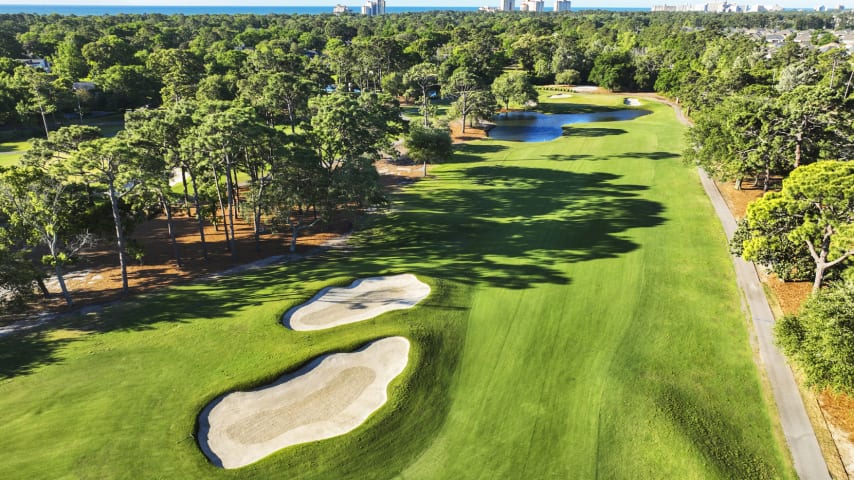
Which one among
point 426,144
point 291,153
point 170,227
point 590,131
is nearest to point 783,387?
point 291,153

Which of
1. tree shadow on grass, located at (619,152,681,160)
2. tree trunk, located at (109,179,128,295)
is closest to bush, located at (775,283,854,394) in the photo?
tree trunk, located at (109,179,128,295)

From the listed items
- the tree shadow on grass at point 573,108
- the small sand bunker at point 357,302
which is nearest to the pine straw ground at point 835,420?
the small sand bunker at point 357,302

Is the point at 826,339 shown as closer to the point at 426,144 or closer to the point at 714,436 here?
the point at 714,436

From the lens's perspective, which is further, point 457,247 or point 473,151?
point 473,151

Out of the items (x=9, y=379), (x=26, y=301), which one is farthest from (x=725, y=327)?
(x=26, y=301)

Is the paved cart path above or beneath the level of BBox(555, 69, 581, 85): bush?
beneath

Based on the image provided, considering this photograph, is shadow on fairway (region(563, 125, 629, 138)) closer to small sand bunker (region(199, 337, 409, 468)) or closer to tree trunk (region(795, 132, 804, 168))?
tree trunk (region(795, 132, 804, 168))
